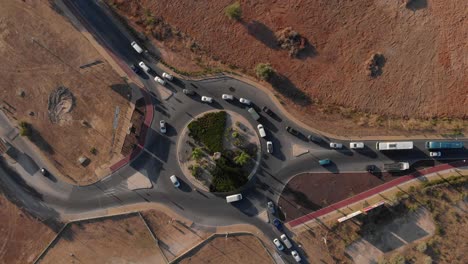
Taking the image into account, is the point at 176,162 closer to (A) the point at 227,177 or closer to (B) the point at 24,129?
(A) the point at 227,177

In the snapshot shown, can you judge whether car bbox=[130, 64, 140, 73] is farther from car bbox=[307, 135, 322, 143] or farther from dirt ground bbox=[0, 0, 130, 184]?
car bbox=[307, 135, 322, 143]

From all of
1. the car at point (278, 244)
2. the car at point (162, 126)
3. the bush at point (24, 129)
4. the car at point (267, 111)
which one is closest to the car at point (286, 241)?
the car at point (278, 244)

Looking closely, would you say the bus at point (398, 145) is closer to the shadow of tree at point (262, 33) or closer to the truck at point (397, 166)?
the truck at point (397, 166)

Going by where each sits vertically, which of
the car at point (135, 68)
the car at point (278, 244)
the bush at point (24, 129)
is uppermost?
the car at point (135, 68)

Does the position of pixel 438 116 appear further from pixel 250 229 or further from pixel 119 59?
pixel 119 59

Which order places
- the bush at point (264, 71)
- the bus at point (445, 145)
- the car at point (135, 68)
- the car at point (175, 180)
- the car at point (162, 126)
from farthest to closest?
the car at point (135, 68)
the car at point (162, 126)
the car at point (175, 180)
the bush at point (264, 71)
the bus at point (445, 145)

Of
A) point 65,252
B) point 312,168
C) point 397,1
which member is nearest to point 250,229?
point 312,168
